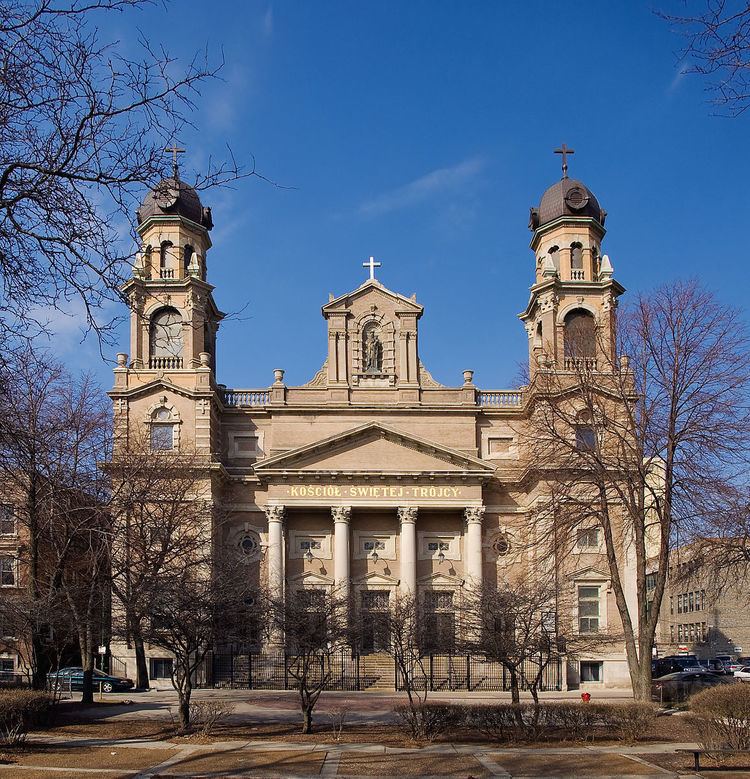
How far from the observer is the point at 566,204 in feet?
188

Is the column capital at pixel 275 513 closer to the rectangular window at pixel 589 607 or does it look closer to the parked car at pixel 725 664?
the rectangular window at pixel 589 607

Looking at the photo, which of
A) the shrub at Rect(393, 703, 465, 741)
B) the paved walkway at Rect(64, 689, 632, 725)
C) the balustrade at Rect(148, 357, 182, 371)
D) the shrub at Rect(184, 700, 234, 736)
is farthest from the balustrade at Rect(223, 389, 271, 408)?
the shrub at Rect(393, 703, 465, 741)

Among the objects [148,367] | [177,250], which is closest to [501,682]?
[148,367]

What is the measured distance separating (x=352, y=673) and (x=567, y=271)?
25677 mm

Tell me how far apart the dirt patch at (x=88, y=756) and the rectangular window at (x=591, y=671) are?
1275 inches

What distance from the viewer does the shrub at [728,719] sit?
848 inches

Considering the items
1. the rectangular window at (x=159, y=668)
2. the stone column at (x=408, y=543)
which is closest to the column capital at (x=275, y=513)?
the stone column at (x=408, y=543)

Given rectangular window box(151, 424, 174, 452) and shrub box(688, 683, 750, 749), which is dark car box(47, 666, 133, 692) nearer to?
rectangular window box(151, 424, 174, 452)

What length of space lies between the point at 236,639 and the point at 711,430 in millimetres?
17799

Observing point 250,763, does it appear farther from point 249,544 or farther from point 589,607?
point 589,607

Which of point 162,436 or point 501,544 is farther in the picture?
point 501,544

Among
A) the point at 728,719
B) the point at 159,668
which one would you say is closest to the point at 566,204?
the point at 159,668

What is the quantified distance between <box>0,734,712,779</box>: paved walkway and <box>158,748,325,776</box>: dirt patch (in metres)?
0.02

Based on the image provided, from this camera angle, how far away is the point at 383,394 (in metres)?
55.9
